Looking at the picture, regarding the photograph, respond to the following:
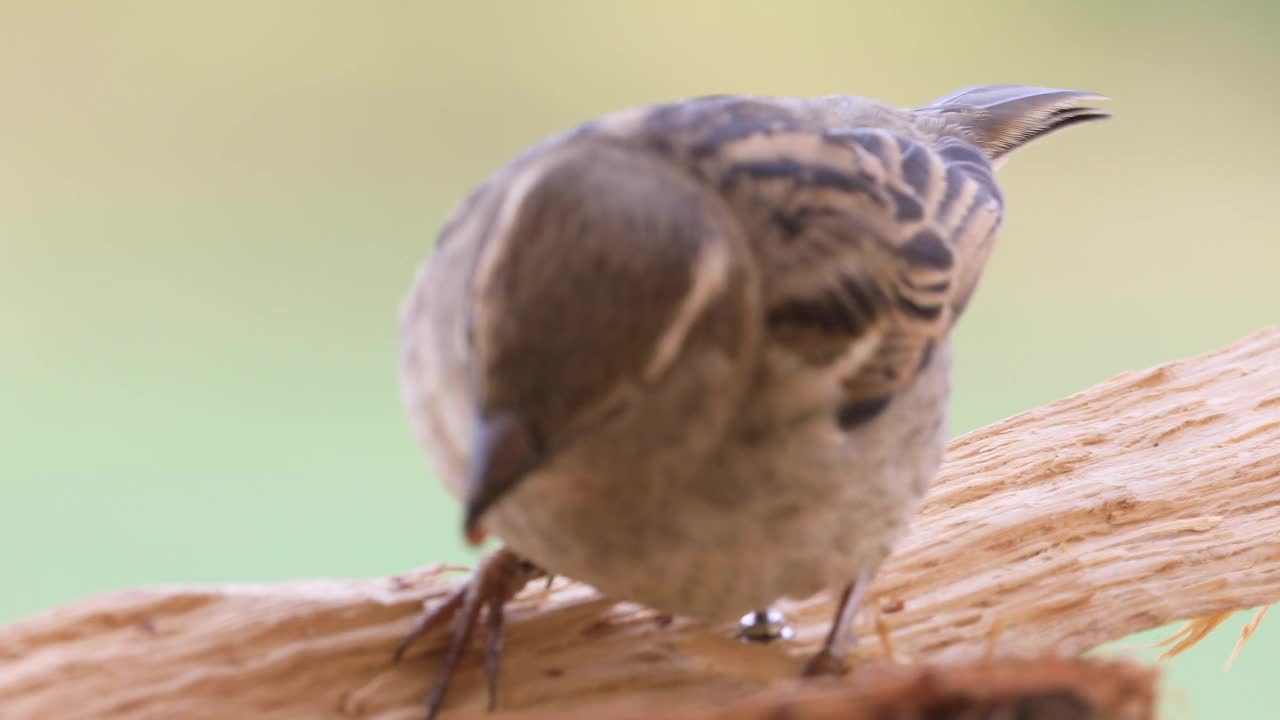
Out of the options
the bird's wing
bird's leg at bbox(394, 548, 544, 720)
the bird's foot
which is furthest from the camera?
the bird's foot

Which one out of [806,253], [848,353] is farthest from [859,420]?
[806,253]

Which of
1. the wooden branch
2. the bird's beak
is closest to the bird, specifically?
the bird's beak

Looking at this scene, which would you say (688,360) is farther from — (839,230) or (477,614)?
(477,614)

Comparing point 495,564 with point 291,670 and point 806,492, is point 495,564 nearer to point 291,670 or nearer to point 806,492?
point 291,670

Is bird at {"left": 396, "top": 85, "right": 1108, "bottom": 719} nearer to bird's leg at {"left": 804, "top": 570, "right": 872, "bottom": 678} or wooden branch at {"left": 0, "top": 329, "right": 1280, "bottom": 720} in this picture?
bird's leg at {"left": 804, "top": 570, "right": 872, "bottom": 678}

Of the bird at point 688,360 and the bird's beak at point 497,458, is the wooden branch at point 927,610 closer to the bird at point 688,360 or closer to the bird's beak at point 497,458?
the bird at point 688,360

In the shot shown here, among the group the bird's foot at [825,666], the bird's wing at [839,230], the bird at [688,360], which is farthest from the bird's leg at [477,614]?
the bird's wing at [839,230]
